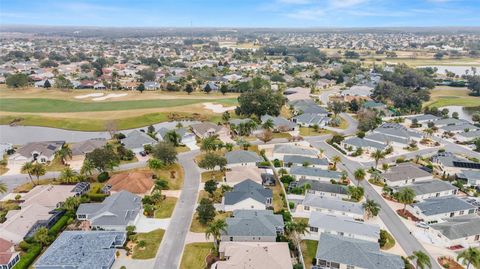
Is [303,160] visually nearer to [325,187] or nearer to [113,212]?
[325,187]

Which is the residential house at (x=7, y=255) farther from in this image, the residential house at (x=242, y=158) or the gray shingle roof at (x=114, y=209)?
the residential house at (x=242, y=158)

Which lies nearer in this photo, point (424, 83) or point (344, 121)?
point (344, 121)

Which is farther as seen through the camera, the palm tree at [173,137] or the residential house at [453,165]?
the palm tree at [173,137]

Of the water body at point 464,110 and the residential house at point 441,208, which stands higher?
the water body at point 464,110

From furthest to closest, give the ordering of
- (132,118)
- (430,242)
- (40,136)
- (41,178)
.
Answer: (132,118) < (40,136) < (41,178) < (430,242)

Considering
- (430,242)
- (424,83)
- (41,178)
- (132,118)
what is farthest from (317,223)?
(424,83)

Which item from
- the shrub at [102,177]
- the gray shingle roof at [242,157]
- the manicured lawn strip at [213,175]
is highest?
the gray shingle roof at [242,157]

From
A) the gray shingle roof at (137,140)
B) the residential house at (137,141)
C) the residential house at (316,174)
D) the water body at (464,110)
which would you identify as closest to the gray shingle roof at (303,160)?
the residential house at (316,174)

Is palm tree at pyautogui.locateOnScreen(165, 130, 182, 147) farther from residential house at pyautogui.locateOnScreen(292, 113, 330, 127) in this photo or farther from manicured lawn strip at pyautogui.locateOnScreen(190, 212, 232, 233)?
residential house at pyautogui.locateOnScreen(292, 113, 330, 127)

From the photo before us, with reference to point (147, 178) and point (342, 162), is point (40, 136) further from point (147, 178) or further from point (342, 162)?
point (342, 162)
